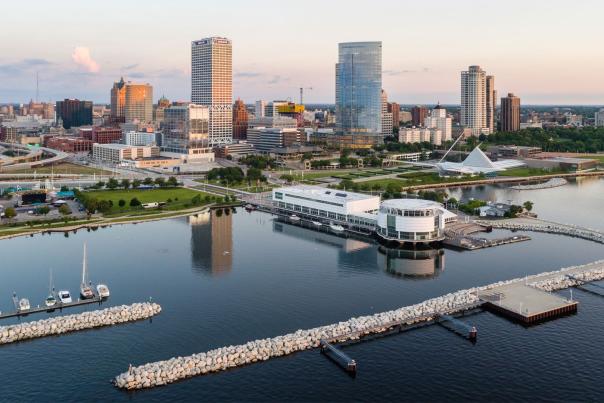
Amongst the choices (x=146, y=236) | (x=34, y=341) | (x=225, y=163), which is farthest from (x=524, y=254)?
(x=225, y=163)

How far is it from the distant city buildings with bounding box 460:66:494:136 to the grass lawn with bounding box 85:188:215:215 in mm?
68242

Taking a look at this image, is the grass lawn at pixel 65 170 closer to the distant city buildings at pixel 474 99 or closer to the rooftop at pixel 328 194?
the rooftop at pixel 328 194

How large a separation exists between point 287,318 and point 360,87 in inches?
2711

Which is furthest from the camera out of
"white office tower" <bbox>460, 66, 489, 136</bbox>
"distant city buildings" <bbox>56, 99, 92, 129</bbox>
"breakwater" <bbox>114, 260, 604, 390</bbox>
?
"distant city buildings" <bbox>56, 99, 92, 129</bbox>

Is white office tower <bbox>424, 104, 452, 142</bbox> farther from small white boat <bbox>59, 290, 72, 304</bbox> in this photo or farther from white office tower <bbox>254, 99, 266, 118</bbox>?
small white boat <bbox>59, 290, 72, 304</bbox>

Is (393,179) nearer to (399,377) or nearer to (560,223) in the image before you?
(560,223)

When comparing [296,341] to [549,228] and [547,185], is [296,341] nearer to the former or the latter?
[549,228]

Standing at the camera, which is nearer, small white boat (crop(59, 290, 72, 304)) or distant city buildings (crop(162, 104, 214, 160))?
small white boat (crop(59, 290, 72, 304))

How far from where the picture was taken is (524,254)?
28.6m

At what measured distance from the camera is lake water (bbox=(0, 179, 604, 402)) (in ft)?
51.7

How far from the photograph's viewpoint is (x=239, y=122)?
9481 centimetres

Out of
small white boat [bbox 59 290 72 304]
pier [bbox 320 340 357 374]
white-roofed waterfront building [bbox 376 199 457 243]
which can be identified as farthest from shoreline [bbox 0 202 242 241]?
pier [bbox 320 340 357 374]

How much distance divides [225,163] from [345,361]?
170 feet

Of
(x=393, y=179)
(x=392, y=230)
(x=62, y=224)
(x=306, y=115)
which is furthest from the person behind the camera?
(x=306, y=115)
